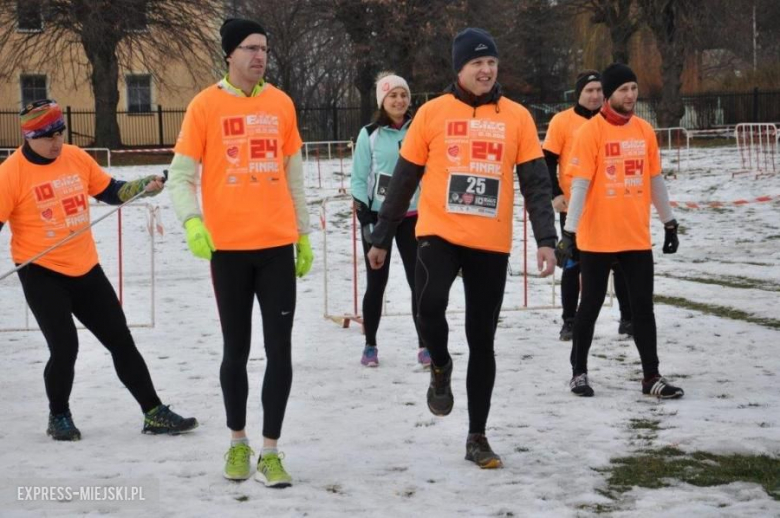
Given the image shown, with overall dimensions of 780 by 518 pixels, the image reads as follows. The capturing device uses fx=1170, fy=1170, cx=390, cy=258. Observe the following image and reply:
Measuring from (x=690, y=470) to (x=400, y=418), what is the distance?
1704 millimetres

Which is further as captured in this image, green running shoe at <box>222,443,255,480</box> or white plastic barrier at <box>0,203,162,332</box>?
white plastic barrier at <box>0,203,162,332</box>

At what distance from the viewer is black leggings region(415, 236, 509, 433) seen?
529cm

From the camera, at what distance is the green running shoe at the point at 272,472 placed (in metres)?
5.05

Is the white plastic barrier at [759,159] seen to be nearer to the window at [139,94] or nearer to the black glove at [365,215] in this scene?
the black glove at [365,215]

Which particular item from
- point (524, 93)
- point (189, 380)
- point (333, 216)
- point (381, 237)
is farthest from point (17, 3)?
point (381, 237)

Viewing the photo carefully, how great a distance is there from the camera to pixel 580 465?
5.36 m

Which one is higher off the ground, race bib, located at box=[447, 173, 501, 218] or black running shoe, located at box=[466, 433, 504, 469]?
race bib, located at box=[447, 173, 501, 218]

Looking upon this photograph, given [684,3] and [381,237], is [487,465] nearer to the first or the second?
[381,237]

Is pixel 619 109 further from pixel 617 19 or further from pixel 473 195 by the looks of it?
pixel 617 19

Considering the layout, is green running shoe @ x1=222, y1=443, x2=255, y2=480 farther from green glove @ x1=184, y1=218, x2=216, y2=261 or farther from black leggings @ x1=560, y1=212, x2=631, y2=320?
black leggings @ x1=560, y1=212, x2=631, y2=320

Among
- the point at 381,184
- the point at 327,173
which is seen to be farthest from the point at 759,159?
the point at 381,184

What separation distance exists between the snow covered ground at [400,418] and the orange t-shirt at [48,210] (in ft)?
3.08

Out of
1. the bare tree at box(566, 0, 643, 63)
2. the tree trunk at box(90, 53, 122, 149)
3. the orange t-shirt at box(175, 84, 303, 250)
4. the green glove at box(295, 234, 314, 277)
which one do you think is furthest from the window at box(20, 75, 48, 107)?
the orange t-shirt at box(175, 84, 303, 250)

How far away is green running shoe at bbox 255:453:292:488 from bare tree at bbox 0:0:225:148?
28273 millimetres
